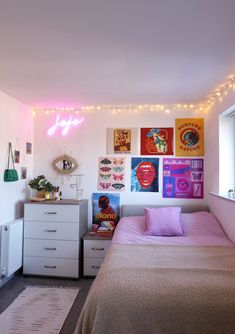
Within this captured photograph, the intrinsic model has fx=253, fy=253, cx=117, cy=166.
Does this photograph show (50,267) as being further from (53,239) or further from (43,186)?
(43,186)

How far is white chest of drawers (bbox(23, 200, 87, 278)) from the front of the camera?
A: 3.17m

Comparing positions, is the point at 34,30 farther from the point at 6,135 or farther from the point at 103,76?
the point at 6,135

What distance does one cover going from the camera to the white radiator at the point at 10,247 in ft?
9.43

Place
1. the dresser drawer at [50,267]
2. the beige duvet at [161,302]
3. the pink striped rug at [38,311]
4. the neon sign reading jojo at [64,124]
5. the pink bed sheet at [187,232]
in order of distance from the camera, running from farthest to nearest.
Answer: the neon sign reading jojo at [64,124]
the dresser drawer at [50,267]
the pink bed sheet at [187,232]
the pink striped rug at [38,311]
the beige duvet at [161,302]

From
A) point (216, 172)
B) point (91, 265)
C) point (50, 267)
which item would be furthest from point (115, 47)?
point (50, 267)

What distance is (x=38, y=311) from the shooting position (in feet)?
8.02

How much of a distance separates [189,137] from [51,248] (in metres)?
2.36

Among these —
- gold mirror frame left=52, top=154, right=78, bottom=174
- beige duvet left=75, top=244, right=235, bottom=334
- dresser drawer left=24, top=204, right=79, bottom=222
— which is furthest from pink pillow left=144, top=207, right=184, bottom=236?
gold mirror frame left=52, top=154, right=78, bottom=174

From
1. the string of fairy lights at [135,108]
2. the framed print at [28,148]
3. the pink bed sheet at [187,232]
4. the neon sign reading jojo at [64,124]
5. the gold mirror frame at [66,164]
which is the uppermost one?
the string of fairy lights at [135,108]

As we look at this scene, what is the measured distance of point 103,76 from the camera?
8.13ft

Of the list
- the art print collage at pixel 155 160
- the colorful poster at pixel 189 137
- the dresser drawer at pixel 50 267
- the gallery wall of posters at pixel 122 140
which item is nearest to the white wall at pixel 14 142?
the dresser drawer at pixel 50 267

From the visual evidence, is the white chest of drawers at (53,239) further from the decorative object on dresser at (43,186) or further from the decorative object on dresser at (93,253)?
the decorative object on dresser at (43,186)

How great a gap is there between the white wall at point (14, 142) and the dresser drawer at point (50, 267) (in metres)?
0.62

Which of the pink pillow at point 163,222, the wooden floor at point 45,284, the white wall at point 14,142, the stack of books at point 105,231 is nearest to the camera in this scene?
the wooden floor at point 45,284
